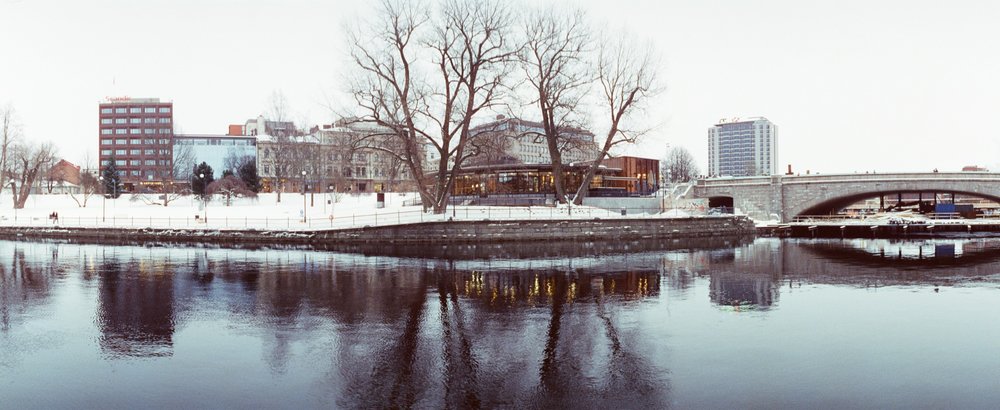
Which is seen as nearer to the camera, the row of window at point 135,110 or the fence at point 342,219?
the fence at point 342,219

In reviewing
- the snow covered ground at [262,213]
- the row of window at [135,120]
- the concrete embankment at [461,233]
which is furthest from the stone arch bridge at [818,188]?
the row of window at [135,120]

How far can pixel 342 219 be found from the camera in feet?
180

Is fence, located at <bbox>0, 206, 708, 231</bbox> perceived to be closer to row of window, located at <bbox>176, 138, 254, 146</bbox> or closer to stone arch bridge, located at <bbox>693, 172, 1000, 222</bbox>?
stone arch bridge, located at <bbox>693, 172, 1000, 222</bbox>

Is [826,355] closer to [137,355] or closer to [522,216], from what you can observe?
[137,355]

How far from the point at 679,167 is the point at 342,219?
99.9m

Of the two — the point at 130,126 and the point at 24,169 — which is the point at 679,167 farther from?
the point at 130,126

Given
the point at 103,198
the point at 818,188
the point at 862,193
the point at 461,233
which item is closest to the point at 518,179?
the point at 461,233

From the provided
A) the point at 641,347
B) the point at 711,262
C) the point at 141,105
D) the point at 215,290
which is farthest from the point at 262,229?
the point at 141,105

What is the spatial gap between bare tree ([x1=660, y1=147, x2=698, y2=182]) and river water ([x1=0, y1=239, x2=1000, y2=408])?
106 m

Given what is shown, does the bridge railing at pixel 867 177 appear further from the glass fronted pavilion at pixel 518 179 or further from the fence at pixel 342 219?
the glass fronted pavilion at pixel 518 179

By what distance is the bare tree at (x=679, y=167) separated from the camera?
5305 inches

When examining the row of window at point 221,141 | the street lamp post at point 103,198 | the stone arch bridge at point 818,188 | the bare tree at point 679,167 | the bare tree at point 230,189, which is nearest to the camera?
the stone arch bridge at point 818,188

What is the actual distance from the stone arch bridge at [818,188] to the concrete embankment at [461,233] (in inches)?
460

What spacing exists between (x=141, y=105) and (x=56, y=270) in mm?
137816
